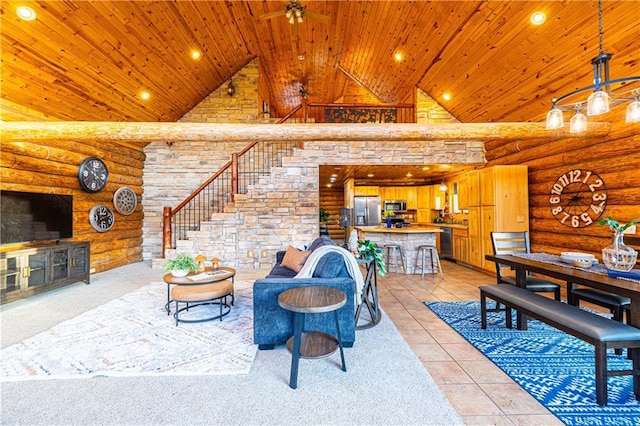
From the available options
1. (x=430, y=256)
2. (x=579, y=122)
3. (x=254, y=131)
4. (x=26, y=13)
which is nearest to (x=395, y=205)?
(x=430, y=256)

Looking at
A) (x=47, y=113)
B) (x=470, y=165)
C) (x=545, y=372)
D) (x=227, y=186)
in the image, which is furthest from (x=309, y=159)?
(x=545, y=372)

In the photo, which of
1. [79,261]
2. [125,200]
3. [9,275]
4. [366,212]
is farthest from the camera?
[366,212]

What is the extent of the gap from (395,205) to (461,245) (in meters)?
2.87

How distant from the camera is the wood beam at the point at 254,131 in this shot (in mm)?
3764

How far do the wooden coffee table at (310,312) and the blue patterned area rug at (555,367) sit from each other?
56.3 inches

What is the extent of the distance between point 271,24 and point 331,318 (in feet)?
21.0

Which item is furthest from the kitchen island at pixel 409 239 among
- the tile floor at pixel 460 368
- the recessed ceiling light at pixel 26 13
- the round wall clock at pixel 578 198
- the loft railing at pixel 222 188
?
the recessed ceiling light at pixel 26 13

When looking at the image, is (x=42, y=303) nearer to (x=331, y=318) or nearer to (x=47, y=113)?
(x=47, y=113)

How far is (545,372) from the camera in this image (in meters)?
2.28

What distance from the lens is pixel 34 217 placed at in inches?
175

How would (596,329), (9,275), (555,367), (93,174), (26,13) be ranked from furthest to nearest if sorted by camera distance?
(93,174), (9,275), (26,13), (555,367), (596,329)

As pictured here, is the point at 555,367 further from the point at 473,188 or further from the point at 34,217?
the point at 34,217

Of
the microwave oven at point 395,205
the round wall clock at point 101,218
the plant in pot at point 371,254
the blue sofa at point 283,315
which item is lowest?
the blue sofa at point 283,315

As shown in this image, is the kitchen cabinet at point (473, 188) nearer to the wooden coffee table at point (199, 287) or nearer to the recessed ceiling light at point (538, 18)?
the recessed ceiling light at point (538, 18)
